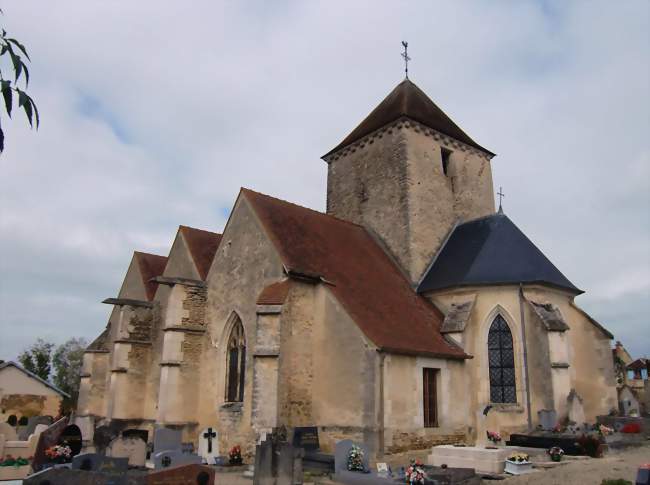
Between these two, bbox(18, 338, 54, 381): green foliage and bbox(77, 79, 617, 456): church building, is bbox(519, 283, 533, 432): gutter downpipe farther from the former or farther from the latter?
bbox(18, 338, 54, 381): green foliage

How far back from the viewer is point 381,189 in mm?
22453

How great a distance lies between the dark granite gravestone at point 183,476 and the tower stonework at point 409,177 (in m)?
11.5

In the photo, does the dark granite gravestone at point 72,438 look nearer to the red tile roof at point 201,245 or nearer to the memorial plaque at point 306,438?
the memorial plaque at point 306,438

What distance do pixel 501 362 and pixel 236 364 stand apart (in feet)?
26.9

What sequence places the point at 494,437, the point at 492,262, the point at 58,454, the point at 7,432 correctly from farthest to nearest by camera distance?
the point at 492,262
the point at 7,432
the point at 494,437
the point at 58,454

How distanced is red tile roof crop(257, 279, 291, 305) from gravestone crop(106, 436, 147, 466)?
4.39 m

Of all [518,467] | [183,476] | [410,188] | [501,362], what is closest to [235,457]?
[183,476]

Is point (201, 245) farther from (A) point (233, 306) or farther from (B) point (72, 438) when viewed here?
(B) point (72, 438)

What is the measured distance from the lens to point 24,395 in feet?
104

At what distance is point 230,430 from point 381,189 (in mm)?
11366

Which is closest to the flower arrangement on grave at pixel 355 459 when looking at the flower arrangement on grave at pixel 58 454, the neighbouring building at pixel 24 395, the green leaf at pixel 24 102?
the flower arrangement on grave at pixel 58 454

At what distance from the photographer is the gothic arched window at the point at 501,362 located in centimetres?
1688

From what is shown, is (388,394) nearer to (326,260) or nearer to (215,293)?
(326,260)

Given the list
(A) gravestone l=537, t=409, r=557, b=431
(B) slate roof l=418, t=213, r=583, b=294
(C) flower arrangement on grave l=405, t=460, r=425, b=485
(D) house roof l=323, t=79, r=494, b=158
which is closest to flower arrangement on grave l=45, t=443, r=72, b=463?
(C) flower arrangement on grave l=405, t=460, r=425, b=485
